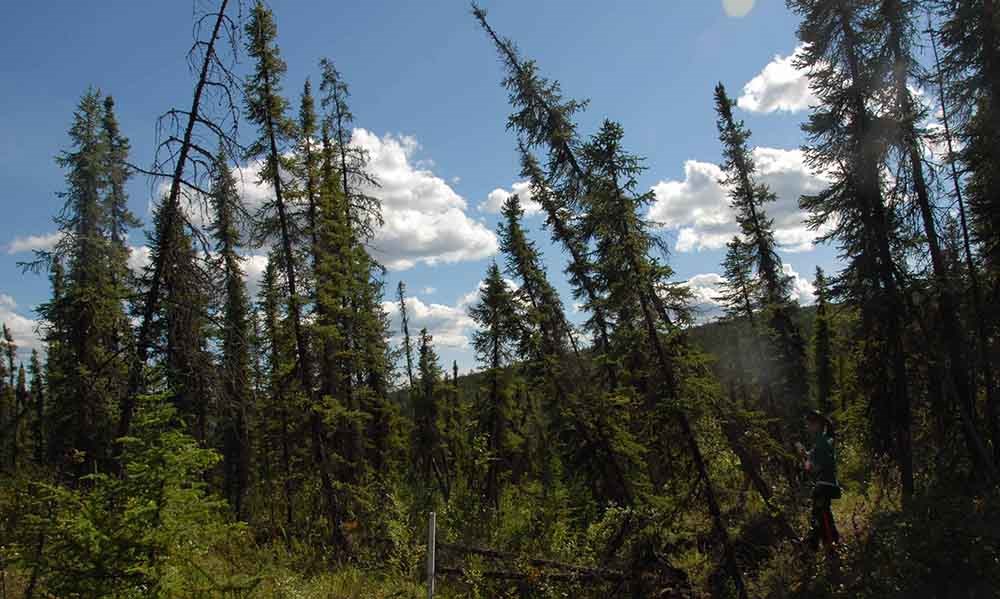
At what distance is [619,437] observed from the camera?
16906 millimetres

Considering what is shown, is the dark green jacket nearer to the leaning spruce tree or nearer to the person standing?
the person standing

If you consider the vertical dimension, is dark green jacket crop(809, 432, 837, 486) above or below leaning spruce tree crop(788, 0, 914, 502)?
below

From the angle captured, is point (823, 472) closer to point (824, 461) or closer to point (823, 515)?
point (824, 461)

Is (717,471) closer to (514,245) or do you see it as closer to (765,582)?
(765,582)

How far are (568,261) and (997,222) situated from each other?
14.4 meters

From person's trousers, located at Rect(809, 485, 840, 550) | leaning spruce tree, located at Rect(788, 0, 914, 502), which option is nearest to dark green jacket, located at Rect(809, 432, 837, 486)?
person's trousers, located at Rect(809, 485, 840, 550)

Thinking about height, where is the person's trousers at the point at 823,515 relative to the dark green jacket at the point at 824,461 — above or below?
below

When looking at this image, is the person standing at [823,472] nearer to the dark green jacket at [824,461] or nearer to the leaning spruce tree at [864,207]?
the dark green jacket at [824,461]

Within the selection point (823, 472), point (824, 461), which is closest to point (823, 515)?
point (823, 472)

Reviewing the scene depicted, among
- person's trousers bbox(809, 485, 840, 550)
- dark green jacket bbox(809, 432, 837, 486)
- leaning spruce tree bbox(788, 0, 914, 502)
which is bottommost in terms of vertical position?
person's trousers bbox(809, 485, 840, 550)

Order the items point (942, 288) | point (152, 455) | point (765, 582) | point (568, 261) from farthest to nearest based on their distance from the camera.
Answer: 1. point (568, 261)
2. point (942, 288)
3. point (765, 582)
4. point (152, 455)

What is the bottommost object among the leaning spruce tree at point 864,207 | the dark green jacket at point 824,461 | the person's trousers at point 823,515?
the person's trousers at point 823,515

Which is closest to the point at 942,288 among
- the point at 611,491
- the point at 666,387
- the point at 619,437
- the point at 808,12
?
the point at 666,387

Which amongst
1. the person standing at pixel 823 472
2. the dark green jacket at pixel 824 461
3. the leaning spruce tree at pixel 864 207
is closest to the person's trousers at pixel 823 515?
the person standing at pixel 823 472
